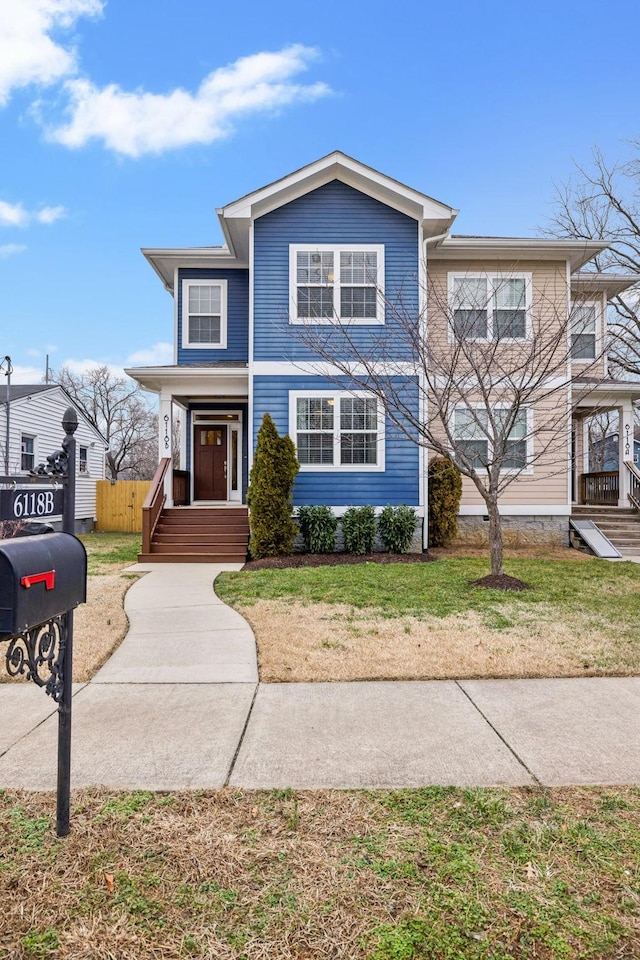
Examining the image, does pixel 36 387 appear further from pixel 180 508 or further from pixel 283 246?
pixel 283 246

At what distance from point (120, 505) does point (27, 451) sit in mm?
3513

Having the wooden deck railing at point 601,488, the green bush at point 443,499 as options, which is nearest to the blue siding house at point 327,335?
the green bush at point 443,499

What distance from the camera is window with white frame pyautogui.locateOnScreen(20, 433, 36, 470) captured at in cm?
1788

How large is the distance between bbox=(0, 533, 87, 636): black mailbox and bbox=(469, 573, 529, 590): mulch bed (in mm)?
6670

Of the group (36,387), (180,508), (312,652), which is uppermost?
(36,387)

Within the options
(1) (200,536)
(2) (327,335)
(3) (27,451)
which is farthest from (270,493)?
(3) (27,451)

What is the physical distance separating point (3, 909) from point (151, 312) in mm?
46840

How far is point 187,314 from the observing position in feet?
44.0

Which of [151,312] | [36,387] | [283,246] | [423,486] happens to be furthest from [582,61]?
[151,312]

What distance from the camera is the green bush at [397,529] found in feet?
36.9

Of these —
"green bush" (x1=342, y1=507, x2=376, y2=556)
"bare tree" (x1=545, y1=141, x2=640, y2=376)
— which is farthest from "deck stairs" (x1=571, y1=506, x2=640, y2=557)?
"bare tree" (x1=545, y1=141, x2=640, y2=376)

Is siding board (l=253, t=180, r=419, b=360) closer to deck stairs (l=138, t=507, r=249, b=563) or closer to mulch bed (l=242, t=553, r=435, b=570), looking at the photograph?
deck stairs (l=138, t=507, r=249, b=563)

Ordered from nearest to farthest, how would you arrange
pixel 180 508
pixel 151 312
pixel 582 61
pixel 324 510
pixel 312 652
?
pixel 312 652
pixel 324 510
pixel 180 508
pixel 582 61
pixel 151 312

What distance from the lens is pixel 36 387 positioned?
63.9 feet
